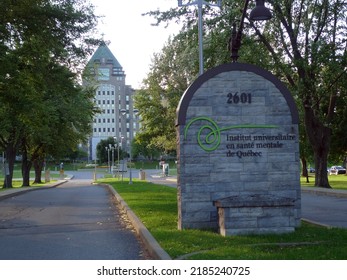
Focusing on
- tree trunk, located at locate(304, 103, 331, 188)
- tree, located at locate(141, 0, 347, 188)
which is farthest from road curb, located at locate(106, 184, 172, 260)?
tree trunk, located at locate(304, 103, 331, 188)

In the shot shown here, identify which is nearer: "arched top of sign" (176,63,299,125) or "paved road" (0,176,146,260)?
"paved road" (0,176,146,260)

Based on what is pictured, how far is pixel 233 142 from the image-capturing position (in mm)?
11367

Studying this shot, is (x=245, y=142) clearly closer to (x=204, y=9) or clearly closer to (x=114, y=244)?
(x=114, y=244)

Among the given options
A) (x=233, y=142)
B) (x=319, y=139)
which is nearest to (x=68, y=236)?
(x=233, y=142)

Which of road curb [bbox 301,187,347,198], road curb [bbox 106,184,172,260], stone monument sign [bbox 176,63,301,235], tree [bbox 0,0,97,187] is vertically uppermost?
tree [bbox 0,0,97,187]

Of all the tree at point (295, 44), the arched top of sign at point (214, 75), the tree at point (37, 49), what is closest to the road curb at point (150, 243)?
the arched top of sign at point (214, 75)

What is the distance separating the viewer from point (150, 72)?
51.7 m

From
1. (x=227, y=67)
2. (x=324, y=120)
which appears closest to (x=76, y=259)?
(x=227, y=67)

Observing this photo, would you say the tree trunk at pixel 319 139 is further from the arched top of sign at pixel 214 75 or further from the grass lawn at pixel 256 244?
the grass lawn at pixel 256 244

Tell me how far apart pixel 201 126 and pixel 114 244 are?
326cm

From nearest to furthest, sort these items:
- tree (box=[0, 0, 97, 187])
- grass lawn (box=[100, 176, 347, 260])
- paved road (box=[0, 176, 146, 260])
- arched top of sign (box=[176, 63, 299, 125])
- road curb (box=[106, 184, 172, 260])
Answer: grass lawn (box=[100, 176, 347, 260]), road curb (box=[106, 184, 172, 260]), paved road (box=[0, 176, 146, 260]), arched top of sign (box=[176, 63, 299, 125]), tree (box=[0, 0, 97, 187])

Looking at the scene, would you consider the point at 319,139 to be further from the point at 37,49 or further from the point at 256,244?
the point at 256,244

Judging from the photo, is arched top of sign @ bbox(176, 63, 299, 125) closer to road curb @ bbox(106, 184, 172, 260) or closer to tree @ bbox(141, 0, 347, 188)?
road curb @ bbox(106, 184, 172, 260)

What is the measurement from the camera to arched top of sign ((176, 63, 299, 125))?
444 inches
